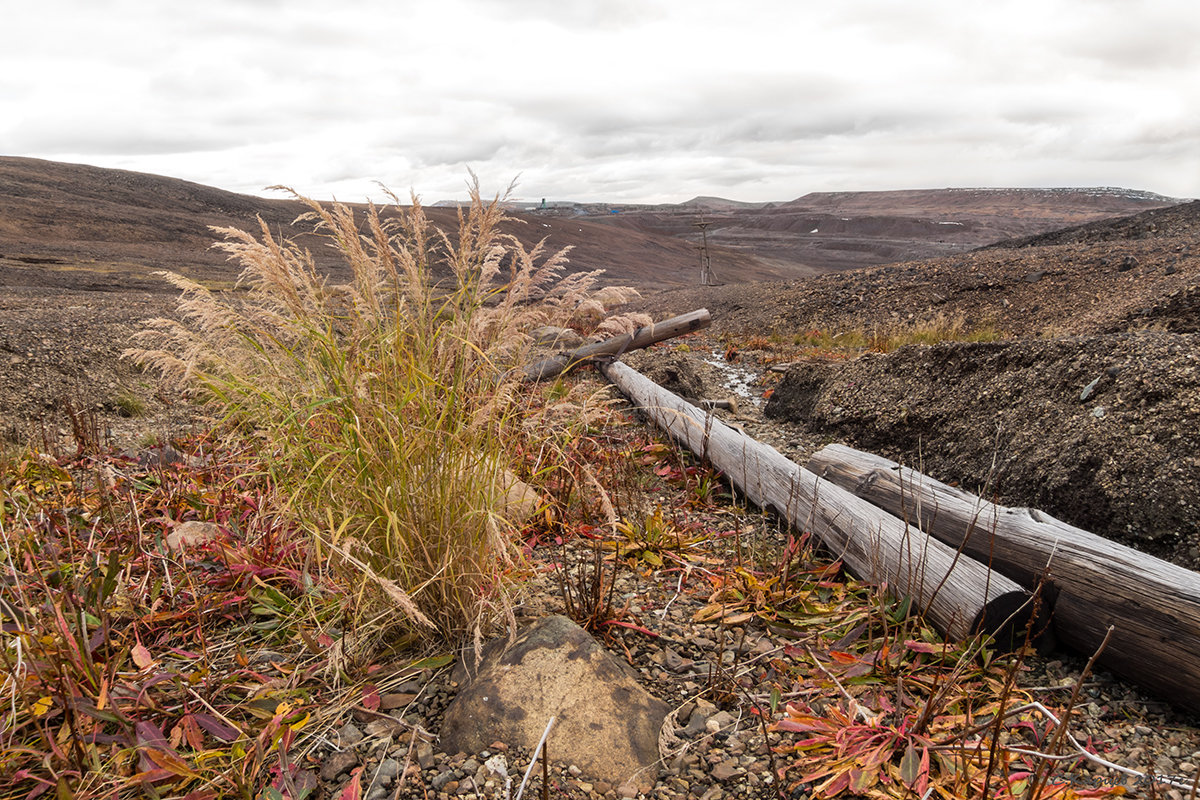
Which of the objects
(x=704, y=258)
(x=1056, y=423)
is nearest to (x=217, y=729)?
(x=1056, y=423)

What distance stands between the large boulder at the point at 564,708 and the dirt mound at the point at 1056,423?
1797 millimetres

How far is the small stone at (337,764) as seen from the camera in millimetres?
2029

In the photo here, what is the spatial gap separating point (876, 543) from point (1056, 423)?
2345 mm

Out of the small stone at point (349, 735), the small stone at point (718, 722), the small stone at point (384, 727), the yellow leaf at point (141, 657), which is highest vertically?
the yellow leaf at point (141, 657)

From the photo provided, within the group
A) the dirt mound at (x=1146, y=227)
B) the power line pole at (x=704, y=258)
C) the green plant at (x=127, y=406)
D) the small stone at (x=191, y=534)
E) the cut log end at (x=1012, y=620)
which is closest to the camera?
the cut log end at (x=1012, y=620)

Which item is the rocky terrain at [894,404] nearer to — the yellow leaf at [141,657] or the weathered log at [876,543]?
the weathered log at [876,543]

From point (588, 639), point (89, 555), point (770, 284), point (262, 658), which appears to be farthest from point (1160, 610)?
point (770, 284)

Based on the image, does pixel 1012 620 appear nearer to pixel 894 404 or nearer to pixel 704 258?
pixel 894 404

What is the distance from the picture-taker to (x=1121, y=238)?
1802 centimetres

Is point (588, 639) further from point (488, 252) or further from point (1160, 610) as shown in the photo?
point (1160, 610)

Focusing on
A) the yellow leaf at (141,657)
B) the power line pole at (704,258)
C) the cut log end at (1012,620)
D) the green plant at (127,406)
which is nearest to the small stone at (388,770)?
the yellow leaf at (141,657)

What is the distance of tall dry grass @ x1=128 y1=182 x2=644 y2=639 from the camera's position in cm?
234

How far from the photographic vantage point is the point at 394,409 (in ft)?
7.77

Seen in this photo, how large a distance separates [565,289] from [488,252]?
584 mm
